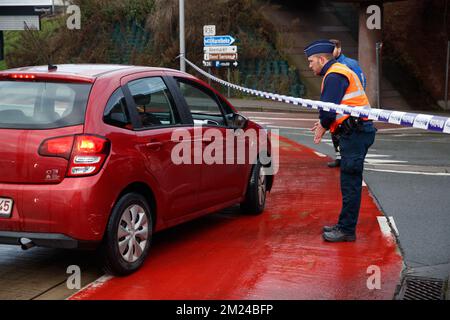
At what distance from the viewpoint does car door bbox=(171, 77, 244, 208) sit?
269 inches

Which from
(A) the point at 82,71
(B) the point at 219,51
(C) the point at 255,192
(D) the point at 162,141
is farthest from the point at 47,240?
(B) the point at 219,51

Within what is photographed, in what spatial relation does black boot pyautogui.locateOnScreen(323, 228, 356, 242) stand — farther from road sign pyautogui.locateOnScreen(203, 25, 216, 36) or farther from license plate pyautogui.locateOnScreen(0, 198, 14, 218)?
road sign pyautogui.locateOnScreen(203, 25, 216, 36)

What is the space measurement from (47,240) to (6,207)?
415mm

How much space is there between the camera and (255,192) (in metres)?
7.98

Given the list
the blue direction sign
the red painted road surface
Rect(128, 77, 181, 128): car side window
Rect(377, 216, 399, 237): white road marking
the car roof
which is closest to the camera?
the red painted road surface

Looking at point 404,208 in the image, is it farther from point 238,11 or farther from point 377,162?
point 238,11

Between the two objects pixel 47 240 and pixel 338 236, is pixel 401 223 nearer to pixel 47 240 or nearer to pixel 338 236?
pixel 338 236

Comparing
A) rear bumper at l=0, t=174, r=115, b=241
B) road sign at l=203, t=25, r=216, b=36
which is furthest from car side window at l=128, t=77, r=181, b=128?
road sign at l=203, t=25, r=216, b=36

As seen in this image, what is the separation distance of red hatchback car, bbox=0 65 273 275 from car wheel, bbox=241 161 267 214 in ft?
4.66

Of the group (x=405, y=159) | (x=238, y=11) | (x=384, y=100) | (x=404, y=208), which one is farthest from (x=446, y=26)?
(x=404, y=208)

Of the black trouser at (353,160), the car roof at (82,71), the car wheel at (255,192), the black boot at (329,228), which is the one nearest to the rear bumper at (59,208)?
the car roof at (82,71)

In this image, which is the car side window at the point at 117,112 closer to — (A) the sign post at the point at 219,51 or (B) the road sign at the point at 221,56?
(A) the sign post at the point at 219,51

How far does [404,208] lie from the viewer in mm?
8586

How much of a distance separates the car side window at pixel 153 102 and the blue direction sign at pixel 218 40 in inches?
890
